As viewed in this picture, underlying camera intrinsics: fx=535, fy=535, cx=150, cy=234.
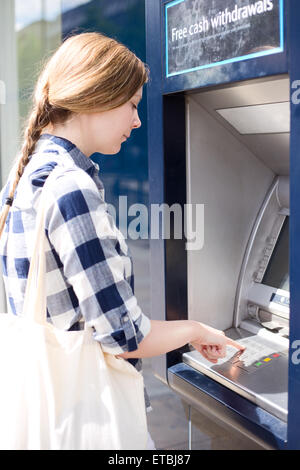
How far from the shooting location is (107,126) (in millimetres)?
1301

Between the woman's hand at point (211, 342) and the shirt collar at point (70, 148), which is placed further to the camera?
the woman's hand at point (211, 342)

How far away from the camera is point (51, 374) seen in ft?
3.66

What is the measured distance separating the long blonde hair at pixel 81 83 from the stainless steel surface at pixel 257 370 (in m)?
0.88

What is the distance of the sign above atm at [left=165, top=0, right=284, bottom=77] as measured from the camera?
1.35 metres

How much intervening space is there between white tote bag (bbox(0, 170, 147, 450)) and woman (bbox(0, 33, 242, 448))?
0.04 m

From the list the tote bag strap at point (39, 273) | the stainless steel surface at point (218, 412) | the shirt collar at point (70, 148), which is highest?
the shirt collar at point (70, 148)

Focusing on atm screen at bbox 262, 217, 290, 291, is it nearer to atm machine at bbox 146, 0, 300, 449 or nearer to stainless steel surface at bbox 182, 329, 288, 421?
atm machine at bbox 146, 0, 300, 449

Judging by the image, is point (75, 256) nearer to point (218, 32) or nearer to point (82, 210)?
point (82, 210)

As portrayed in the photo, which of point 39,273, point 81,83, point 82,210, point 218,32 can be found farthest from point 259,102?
point 39,273

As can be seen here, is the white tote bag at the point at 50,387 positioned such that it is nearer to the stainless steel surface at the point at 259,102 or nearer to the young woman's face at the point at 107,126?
the young woman's face at the point at 107,126

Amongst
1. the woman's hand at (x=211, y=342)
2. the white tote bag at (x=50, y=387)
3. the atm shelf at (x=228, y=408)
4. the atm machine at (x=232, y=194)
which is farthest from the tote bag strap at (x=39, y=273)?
the atm shelf at (x=228, y=408)

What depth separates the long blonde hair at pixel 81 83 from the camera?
122 centimetres

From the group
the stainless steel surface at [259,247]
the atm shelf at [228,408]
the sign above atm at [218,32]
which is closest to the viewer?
the sign above atm at [218,32]

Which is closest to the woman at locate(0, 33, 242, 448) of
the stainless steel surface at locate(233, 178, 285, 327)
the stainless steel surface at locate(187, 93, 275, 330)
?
the stainless steel surface at locate(187, 93, 275, 330)
